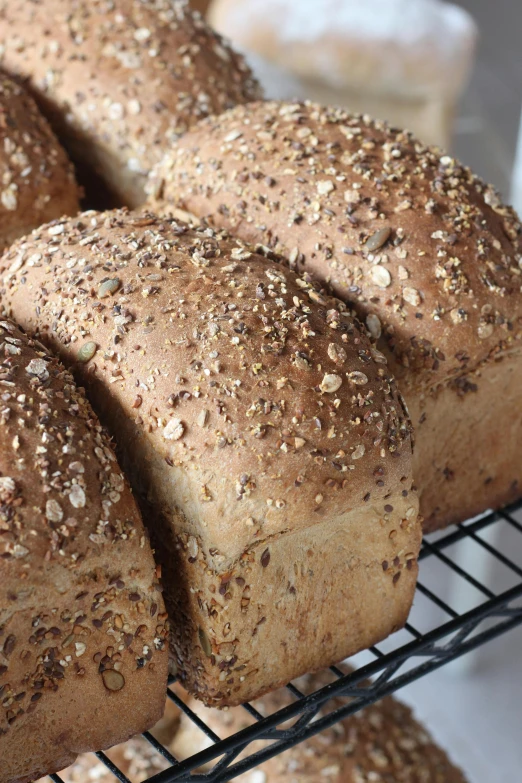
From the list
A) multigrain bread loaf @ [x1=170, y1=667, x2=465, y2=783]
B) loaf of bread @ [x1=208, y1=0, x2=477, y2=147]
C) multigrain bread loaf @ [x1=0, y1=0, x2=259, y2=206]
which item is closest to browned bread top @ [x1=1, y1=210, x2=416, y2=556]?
multigrain bread loaf @ [x1=0, y1=0, x2=259, y2=206]

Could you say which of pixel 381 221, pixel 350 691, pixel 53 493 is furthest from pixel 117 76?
pixel 350 691

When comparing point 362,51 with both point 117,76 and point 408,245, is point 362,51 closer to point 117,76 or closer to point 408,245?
point 117,76

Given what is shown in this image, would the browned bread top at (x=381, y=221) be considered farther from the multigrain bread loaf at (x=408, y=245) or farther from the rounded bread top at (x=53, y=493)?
the rounded bread top at (x=53, y=493)

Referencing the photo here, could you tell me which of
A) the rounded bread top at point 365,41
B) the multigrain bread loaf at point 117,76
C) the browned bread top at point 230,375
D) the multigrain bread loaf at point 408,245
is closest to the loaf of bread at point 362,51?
the rounded bread top at point 365,41

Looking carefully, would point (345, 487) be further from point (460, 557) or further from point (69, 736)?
point (460, 557)

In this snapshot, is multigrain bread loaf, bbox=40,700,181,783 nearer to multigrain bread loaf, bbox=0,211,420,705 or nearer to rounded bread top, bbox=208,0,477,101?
multigrain bread loaf, bbox=0,211,420,705

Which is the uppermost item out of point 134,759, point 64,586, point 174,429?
point 174,429

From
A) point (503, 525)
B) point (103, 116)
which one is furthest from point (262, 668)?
point (503, 525)
